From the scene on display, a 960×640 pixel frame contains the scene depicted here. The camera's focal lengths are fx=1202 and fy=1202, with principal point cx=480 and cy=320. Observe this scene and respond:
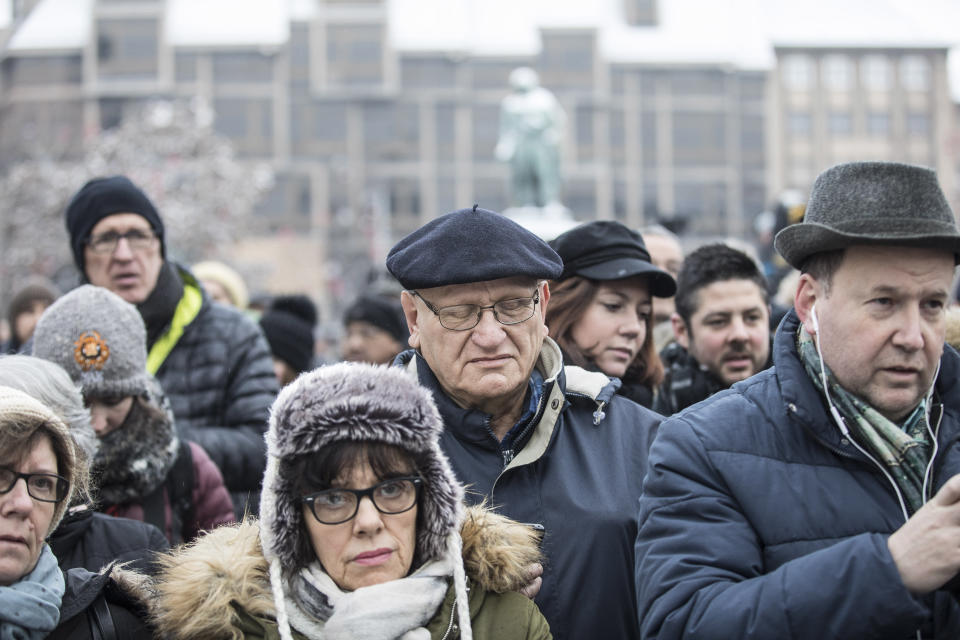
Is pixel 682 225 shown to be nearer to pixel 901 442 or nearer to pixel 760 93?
pixel 901 442

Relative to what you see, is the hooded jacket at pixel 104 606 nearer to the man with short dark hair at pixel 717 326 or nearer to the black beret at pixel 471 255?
the black beret at pixel 471 255

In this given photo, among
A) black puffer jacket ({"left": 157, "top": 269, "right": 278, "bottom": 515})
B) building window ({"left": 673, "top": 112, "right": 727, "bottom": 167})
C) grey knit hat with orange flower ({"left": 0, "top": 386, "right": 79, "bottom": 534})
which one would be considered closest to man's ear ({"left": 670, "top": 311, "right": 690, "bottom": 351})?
black puffer jacket ({"left": 157, "top": 269, "right": 278, "bottom": 515})

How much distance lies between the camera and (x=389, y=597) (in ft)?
7.82

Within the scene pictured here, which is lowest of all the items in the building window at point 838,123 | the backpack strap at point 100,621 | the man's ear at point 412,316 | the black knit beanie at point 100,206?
the backpack strap at point 100,621

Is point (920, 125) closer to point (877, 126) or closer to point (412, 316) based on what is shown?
point (877, 126)

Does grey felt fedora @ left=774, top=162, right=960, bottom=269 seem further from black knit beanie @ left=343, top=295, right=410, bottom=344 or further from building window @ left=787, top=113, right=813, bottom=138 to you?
building window @ left=787, top=113, right=813, bottom=138

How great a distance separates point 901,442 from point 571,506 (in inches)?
32.6

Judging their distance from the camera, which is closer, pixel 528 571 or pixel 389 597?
pixel 389 597

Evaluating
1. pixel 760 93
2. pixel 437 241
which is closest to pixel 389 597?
pixel 437 241

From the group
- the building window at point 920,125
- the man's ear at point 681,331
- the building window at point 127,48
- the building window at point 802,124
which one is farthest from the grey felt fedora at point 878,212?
the building window at point 920,125

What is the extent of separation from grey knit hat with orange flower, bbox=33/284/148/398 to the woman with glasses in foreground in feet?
3.05

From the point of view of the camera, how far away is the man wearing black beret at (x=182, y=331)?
173 inches

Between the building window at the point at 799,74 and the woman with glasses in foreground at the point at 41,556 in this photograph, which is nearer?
the woman with glasses in foreground at the point at 41,556

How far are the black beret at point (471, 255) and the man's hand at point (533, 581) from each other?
72 cm
